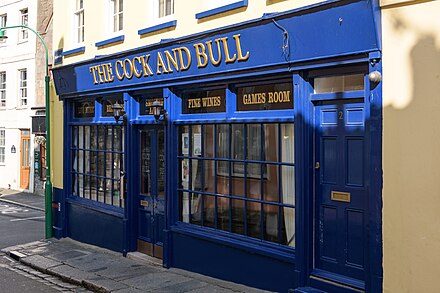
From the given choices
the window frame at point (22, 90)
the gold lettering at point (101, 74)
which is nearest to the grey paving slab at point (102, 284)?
the gold lettering at point (101, 74)

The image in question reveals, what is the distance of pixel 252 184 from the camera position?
26.1ft

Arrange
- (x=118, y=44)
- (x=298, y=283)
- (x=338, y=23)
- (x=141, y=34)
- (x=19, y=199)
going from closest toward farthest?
(x=338, y=23)
(x=298, y=283)
(x=141, y=34)
(x=118, y=44)
(x=19, y=199)

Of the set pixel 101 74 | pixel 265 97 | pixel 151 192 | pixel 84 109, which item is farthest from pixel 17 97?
pixel 265 97

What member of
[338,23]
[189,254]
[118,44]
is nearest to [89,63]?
[118,44]

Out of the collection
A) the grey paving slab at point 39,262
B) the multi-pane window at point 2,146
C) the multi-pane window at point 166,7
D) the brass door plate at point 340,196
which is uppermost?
the multi-pane window at point 166,7

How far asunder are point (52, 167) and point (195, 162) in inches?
220

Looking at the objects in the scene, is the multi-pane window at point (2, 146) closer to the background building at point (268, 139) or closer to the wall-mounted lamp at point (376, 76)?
the background building at point (268, 139)

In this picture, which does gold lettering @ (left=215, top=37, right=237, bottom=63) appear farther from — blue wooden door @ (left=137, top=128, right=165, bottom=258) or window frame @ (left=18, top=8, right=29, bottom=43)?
window frame @ (left=18, top=8, right=29, bottom=43)

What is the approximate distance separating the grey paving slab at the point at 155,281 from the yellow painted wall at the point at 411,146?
3543 millimetres

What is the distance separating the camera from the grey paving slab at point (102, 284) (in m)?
8.30

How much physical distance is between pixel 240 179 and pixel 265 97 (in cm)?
127

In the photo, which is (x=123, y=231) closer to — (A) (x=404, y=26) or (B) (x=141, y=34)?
(B) (x=141, y=34)

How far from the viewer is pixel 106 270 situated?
9.48 metres

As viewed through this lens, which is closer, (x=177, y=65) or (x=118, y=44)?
(x=177, y=65)
